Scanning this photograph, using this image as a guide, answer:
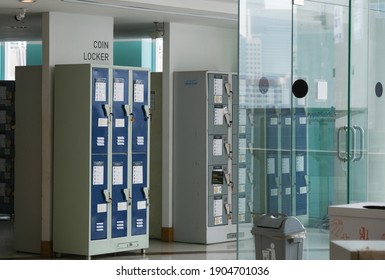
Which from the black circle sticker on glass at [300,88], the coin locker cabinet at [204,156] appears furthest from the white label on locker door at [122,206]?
the black circle sticker on glass at [300,88]

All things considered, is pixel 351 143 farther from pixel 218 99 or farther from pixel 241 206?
pixel 218 99

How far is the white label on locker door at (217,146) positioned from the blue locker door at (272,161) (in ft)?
14.9

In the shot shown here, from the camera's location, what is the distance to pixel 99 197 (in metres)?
10.1

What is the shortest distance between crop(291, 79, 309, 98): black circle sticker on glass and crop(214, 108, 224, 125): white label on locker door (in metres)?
4.70

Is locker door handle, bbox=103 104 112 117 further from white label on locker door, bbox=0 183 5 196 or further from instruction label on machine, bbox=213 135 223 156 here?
white label on locker door, bbox=0 183 5 196

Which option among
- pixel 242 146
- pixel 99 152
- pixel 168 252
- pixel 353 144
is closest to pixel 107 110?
pixel 99 152

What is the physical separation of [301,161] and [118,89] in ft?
12.4

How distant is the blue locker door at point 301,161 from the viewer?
6.90m

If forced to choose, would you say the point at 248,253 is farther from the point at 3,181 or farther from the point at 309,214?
the point at 3,181

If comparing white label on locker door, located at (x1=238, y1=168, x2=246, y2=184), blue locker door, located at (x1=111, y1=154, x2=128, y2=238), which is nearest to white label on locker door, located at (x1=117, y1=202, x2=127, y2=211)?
blue locker door, located at (x1=111, y1=154, x2=128, y2=238)

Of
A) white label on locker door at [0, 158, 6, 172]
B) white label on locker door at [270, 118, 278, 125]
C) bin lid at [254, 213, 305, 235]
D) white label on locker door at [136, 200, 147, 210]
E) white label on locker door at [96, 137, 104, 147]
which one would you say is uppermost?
white label on locker door at [270, 118, 278, 125]

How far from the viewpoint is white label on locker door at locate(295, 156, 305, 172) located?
691 cm
